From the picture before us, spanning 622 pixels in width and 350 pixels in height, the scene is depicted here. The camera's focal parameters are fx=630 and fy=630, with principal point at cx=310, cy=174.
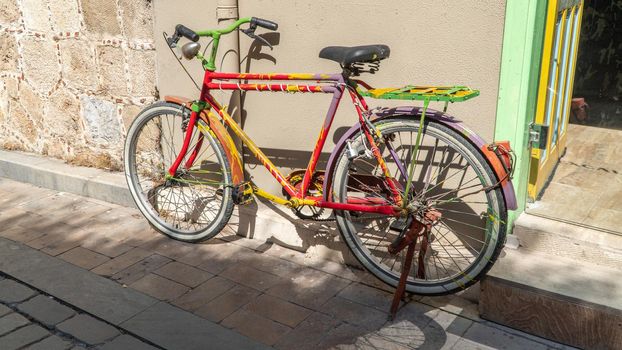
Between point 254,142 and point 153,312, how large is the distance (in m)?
1.36

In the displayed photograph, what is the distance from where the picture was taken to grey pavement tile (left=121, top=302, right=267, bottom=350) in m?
3.05

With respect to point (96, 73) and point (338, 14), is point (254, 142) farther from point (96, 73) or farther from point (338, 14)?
point (96, 73)

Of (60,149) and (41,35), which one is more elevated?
(41,35)

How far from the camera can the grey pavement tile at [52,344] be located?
306 centimetres

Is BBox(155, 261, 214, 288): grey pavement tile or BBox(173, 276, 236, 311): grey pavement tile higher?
BBox(155, 261, 214, 288): grey pavement tile

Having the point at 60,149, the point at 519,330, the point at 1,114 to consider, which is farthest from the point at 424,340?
the point at 1,114

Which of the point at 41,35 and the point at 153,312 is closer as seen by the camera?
the point at 153,312

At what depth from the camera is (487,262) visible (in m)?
3.08

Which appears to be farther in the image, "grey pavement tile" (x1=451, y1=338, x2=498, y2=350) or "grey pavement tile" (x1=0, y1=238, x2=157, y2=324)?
"grey pavement tile" (x1=0, y1=238, x2=157, y2=324)

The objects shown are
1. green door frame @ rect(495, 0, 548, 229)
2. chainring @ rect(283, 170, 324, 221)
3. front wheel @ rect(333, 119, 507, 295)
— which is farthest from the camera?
chainring @ rect(283, 170, 324, 221)

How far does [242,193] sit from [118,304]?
3.08 ft

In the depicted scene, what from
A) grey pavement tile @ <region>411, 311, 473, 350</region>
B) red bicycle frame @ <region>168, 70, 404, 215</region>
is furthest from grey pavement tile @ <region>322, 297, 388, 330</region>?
red bicycle frame @ <region>168, 70, 404, 215</region>

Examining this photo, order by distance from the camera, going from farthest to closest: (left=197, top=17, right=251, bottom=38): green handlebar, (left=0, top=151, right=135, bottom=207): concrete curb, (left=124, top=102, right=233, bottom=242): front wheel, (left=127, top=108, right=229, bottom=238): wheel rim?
1. (left=0, top=151, right=135, bottom=207): concrete curb
2. (left=127, top=108, right=229, bottom=238): wheel rim
3. (left=124, top=102, right=233, bottom=242): front wheel
4. (left=197, top=17, right=251, bottom=38): green handlebar

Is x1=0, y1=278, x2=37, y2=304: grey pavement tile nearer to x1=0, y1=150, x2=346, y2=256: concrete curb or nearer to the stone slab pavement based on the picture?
the stone slab pavement
